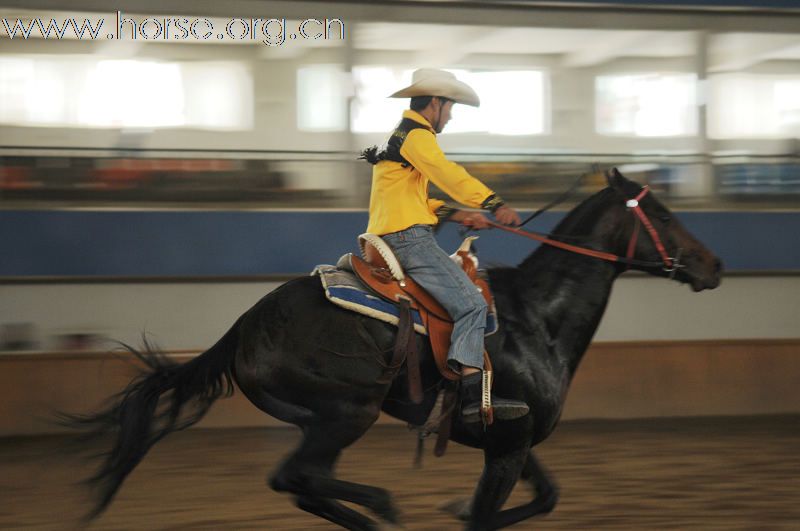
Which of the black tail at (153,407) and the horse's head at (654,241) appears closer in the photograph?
the black tail at (153,407)

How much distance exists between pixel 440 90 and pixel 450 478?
341 cm

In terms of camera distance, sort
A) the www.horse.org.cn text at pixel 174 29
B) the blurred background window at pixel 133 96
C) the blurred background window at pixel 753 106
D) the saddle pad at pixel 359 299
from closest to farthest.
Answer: the saddle pad at pixel 359 299
the www.horse.org.cn text at pixel 174 29
the blurred background window at pixel 133 96
the blurred background window at pixel 753 106

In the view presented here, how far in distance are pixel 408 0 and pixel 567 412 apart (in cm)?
404

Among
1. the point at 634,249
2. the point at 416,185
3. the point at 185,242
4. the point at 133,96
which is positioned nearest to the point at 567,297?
the point at 634,249

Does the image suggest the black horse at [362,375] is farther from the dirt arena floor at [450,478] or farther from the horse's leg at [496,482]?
the dirt arena floor at [450,478]

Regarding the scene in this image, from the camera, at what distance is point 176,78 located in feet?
31.9

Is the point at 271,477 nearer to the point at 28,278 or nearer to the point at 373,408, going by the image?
the point at 373,408

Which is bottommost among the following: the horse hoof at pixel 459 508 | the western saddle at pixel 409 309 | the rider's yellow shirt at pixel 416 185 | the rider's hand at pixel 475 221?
the horse hoof at pixel 459 508

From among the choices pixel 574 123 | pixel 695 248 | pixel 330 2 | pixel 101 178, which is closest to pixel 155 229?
pixel 101 178

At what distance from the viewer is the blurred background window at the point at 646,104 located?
34.7 feet

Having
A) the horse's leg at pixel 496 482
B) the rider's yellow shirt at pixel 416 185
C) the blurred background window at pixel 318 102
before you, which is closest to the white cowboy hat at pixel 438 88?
the rider's yellow shirt at pixel 416 185

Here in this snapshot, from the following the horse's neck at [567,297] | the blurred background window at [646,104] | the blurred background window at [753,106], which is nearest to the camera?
the horse's neck at [567,297]

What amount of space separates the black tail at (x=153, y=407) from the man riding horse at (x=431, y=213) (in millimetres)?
970

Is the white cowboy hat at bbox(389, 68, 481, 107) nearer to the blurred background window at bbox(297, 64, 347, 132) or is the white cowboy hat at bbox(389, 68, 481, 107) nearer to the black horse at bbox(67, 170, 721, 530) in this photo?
the black horse at bbox(67, 170, 721, 530)
